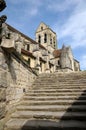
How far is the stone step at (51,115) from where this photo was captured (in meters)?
4.35

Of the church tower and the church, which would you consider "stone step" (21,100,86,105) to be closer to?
the church

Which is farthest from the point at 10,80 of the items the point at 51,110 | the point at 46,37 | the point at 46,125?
the point at 46,37

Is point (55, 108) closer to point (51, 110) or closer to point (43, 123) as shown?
point (51, 110)

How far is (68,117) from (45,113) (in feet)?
2.35

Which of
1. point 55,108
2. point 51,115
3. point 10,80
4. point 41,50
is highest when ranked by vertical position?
point 41,50

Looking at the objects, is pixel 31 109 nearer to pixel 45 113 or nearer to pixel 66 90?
pixel 45 113

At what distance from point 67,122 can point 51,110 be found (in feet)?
2.80

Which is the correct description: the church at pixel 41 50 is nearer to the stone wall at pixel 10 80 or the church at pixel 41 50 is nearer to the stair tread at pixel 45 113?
the stone wall at pixel 10 80

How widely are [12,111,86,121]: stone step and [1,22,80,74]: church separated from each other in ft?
6.36

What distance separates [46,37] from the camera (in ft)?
157

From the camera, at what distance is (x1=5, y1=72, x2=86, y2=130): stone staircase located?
13.2ft

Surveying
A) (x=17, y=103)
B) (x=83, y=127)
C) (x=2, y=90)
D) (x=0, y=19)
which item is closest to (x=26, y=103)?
(x=17, y=103)

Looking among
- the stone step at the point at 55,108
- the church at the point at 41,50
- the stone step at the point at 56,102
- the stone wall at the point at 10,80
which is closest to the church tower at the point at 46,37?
the church at the point at 41,50

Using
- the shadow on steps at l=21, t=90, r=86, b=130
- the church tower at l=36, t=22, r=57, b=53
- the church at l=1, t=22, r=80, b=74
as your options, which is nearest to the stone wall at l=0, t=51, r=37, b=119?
the church at l=1, t=22, r=80, b=74
